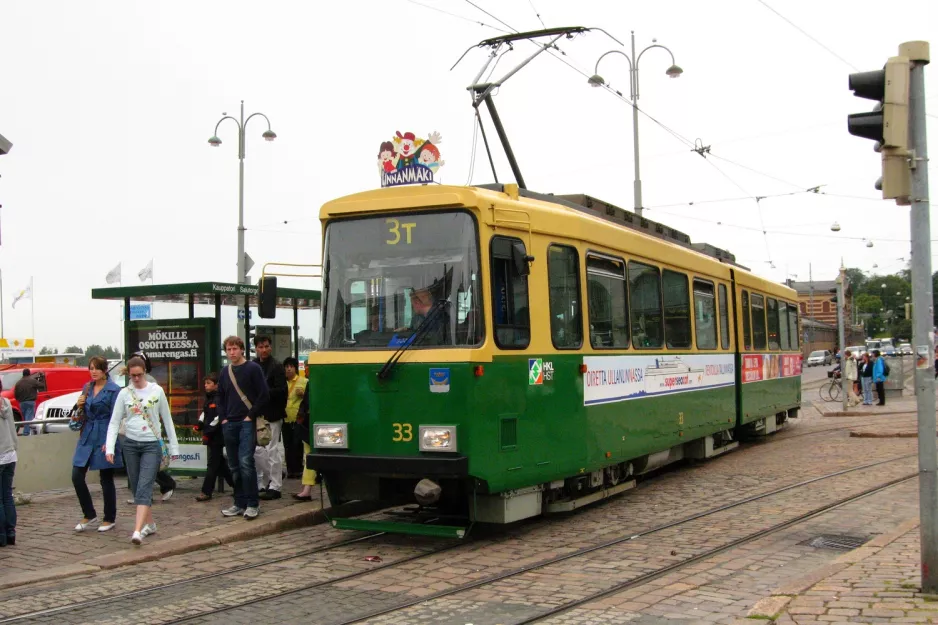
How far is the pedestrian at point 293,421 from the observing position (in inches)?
441

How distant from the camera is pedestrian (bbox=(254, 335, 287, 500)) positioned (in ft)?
34.8

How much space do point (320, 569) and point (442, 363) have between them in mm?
1993

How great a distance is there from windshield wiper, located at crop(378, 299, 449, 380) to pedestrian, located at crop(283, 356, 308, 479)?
10.3 feet

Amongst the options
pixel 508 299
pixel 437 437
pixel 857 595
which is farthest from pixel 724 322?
pixel 857 595

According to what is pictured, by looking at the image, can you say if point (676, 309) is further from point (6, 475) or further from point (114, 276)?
point (114, 276)

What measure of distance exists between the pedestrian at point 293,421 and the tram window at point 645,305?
4009 mm

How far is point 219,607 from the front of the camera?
21.3ft

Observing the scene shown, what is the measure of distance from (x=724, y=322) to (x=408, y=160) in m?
7.58

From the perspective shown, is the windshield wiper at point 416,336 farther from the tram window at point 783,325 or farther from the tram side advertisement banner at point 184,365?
the tram window at point 783,325

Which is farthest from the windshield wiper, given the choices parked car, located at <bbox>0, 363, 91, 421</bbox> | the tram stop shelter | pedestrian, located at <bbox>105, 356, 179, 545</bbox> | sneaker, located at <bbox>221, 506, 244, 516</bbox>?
parked car, located at <bbox>0, 363, 91, 421</bbox>

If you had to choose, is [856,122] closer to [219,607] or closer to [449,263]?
[449,263]

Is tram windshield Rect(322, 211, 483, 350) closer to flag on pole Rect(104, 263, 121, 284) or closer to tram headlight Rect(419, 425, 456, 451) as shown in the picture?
tram headlight Rect(419, 425, 456, 451)

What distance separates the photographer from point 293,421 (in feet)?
38.0

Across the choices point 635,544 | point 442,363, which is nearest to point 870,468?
point 635,544
